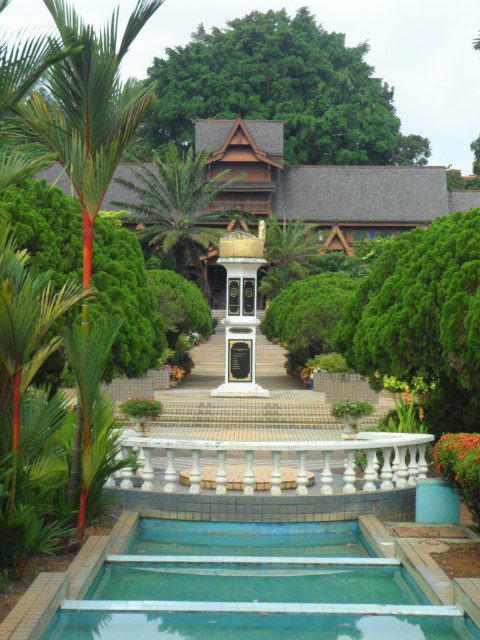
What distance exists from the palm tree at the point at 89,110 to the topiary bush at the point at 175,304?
16406 mm

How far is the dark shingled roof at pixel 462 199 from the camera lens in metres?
49.8

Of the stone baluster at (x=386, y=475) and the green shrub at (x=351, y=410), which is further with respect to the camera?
the green shrub at (x=351, y=410)

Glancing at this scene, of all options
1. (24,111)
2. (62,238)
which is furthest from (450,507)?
(62,238)

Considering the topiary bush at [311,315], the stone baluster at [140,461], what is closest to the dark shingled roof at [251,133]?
the topiary bush at [311,315]

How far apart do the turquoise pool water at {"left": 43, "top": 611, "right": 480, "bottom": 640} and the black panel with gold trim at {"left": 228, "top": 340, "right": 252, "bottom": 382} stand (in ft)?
45.8

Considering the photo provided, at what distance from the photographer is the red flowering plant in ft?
24.7

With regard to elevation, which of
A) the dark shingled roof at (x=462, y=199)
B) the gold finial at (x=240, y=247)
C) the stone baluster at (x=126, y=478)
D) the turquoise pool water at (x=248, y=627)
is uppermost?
the dark shingled roof at (x=462, y=199)

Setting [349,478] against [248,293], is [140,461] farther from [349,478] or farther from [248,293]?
[248,293]

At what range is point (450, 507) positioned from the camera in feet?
28.5

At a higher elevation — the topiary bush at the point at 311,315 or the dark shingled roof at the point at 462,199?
the dark shingled roof at the point at 462,199

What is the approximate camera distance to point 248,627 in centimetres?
574

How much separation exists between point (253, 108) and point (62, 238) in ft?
149

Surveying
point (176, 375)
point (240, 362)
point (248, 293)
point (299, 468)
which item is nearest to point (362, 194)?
point (176, 375)

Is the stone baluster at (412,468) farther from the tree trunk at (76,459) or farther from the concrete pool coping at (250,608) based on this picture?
the tree trunk at (76,459)
